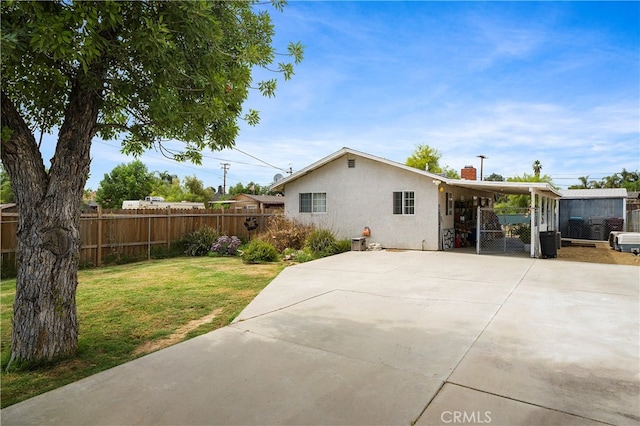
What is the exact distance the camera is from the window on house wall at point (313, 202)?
1625 centimetres

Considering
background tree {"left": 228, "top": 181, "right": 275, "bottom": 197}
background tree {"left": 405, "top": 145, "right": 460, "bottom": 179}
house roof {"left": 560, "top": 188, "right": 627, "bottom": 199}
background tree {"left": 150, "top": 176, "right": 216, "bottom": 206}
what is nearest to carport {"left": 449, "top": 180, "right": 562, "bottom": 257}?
house roof {"left": 560, "top": 188, "right": 627, "bottom": 199}

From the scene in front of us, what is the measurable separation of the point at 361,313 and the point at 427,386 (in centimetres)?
235

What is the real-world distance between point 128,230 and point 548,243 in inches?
553

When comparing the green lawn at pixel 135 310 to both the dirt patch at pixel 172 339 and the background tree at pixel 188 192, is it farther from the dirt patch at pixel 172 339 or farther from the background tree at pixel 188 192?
the background tree at pixel 188 192

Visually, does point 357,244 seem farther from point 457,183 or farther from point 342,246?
point 457,183

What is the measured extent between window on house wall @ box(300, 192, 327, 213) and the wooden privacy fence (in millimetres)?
3476

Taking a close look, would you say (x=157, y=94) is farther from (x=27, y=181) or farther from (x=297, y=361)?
(x=297, y=361)

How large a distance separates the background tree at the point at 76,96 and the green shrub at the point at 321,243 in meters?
9.31

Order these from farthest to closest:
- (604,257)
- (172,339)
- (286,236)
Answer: (286,236) → (604,257) → (172,339)

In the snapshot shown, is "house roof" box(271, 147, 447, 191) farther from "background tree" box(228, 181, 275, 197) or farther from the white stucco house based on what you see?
"background tree" box(228, 181, 275, 197)

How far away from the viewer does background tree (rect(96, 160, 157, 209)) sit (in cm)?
3616

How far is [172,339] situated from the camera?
4336mm

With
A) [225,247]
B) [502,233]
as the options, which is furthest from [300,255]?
[502,233]

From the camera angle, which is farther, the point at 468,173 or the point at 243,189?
the point at 243,189
